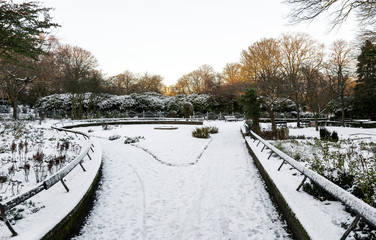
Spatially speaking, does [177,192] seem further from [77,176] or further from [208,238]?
[77,176]

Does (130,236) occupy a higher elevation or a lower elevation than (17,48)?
lower

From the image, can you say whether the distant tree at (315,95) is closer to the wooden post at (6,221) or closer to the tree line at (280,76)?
the tree line at (280,76)

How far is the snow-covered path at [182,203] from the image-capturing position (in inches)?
136

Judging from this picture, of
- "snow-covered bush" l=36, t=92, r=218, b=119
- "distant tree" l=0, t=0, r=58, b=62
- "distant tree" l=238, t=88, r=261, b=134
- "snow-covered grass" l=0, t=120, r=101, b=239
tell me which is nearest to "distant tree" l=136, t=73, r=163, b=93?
"snow-covered bush" l=36, t=92, r=218, b=119

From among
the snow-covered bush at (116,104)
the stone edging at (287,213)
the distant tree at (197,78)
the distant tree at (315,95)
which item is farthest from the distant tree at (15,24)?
the distant tree at (197,78)

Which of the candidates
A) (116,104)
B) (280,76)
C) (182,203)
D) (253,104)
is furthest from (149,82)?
(182,203)

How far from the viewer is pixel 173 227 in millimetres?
3596

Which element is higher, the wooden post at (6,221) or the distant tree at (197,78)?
the distant tree at (197,78)

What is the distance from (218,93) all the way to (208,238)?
1340 inches

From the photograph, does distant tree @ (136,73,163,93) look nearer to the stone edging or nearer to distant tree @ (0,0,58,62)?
distant tree @ (0,0,58,62)

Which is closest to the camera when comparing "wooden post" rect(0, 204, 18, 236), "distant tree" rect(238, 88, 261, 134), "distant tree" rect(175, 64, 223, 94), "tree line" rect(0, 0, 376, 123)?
"wooden post" rect(0, 204, 18, 236)

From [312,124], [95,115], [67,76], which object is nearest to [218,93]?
[312,124]

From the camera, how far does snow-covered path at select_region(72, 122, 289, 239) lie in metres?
3.46

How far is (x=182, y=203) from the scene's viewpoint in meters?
4.55
